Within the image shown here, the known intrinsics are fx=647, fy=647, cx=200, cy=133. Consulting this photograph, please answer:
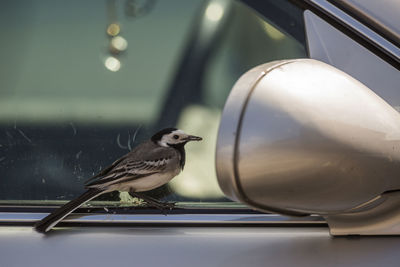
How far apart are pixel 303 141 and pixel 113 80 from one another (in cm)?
60

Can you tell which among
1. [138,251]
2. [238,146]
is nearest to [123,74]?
[138,251]

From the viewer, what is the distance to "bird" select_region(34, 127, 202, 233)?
53.6 inches

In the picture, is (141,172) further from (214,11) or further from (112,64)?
(214,11)

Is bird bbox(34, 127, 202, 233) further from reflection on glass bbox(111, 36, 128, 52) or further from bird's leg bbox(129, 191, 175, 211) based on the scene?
reflection on glass bbox(111, 36, 128, 52)

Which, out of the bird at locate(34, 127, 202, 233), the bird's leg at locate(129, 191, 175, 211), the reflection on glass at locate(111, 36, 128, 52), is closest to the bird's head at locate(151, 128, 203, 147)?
the bird at locate(34, 127, 202, 233)

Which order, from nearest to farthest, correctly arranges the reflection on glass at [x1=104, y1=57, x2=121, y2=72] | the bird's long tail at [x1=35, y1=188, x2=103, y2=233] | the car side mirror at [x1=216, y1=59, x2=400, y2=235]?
1. the car side mirror at [x1=216, y1=59, x2=400, y2=235]
2. the bird's long tail at [x1=35, y1=188, x2=103, y2=233]
3. the reflection on glass at [x1=104, y1=57, x2=121, y2=72]

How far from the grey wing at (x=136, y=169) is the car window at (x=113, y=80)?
4cm

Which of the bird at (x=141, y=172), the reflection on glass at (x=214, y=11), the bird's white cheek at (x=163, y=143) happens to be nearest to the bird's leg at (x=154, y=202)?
the bird at (x=141, y=172)

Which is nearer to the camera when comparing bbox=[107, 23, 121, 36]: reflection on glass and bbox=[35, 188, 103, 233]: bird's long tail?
bbox=[35, 188, 103, 233]: bird's long tail

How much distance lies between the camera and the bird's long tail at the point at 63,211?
1.32m

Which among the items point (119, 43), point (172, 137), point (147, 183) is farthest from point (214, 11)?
point (147, 183)

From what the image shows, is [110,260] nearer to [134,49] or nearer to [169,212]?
[169,212]

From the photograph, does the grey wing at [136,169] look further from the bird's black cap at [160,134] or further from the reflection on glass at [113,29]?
the reflection on glass at [113,29]

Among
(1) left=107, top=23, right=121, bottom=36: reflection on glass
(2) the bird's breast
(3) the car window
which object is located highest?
(1) left=107, top=23, right=121, bottom=36: reflection on glass
